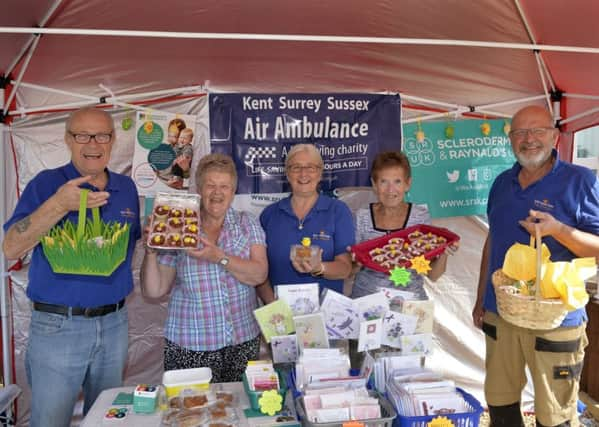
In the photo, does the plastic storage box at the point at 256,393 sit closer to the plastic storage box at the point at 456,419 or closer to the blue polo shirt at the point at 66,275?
the plastic storage box at the point at 456,419

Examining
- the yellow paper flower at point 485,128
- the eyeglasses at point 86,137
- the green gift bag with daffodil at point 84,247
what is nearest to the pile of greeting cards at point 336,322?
the green gift bag with daffodil at point 84,247

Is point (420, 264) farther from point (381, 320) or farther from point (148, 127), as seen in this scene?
point (148, 127)

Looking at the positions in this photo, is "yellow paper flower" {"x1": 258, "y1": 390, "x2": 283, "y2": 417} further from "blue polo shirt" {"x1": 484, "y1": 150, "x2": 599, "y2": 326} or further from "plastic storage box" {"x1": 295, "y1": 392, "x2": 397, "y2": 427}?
"blue polo shirt" {"x1": 484, "y1": 150, "x2": 599, "y2": 326}

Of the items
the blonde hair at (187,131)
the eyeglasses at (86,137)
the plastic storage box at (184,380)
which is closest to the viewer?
the plastic storage box at (184,380)

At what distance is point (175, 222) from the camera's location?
2180 mm

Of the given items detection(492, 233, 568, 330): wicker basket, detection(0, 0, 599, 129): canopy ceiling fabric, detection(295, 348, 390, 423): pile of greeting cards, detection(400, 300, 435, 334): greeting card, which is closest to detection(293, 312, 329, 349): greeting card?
detection(295, 348, 390, 423): pile of greeting cards

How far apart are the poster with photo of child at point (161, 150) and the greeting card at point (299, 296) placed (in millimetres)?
1723

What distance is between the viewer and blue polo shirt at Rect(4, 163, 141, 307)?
7.55 feet

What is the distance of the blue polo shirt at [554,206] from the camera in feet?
8.03

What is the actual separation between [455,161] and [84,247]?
2752mm

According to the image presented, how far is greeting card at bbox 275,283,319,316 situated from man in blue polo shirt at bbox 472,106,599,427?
1.01 metres

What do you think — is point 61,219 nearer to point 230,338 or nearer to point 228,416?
point 230,338

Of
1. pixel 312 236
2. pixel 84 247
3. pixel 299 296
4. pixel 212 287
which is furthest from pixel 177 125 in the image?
pixel 299 296

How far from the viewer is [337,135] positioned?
365 centimetres
